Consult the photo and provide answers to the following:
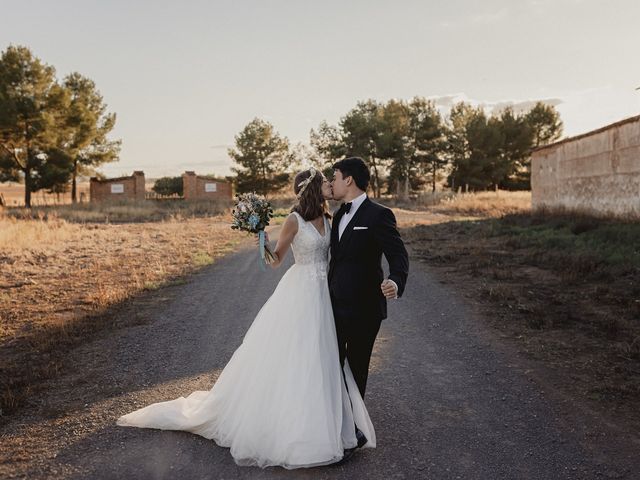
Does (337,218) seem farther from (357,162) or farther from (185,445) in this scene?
(185,445)

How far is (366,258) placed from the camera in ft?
13.7

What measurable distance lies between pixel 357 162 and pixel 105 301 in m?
7.02

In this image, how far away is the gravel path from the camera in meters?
3.79

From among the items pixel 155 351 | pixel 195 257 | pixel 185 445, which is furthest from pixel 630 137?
pixel 185 445

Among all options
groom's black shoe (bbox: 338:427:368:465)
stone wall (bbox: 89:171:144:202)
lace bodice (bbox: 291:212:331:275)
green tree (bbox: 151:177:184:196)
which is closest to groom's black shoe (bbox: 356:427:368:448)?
groom's black shoe (bbox: 338:427:368:465)

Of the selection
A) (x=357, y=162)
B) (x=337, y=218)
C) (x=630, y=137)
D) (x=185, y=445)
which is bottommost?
(x=185, y=445)

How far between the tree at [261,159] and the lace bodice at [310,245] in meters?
55.3

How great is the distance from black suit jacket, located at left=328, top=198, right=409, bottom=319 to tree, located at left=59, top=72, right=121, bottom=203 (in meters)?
46.3

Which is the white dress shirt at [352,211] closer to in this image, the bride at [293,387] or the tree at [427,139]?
the bride at [293,387]

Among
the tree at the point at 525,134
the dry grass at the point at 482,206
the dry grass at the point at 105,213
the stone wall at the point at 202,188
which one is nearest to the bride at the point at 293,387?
the dry grass at the point at 105,213

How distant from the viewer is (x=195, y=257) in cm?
1541

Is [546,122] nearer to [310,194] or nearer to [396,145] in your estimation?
[396,145]

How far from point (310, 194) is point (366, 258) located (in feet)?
2.26

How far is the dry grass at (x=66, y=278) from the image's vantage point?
21.8 ft
